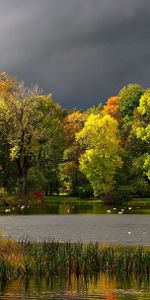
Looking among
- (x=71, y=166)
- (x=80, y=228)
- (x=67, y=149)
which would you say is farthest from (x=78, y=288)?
(x=71, y=166)

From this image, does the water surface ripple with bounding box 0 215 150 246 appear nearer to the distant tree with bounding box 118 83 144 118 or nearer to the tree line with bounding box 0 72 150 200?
the tree line with bounding box 0 72 150 200

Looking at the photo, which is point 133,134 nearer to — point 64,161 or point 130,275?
point 64,161

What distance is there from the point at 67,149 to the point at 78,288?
70.9 meters

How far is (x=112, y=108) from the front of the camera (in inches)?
4727

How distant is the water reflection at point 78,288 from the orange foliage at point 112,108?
89562 millimetres

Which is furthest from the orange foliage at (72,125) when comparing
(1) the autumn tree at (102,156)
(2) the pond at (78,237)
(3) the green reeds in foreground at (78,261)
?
(3) the green reeds in foreground at (78,261)

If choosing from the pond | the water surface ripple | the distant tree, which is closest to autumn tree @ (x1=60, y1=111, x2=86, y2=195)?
the distant tree

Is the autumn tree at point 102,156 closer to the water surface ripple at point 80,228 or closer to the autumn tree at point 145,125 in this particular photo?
the autumn tree at point 145,125

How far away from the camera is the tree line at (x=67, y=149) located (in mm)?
81125

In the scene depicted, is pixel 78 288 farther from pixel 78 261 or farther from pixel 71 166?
pixel 71 166

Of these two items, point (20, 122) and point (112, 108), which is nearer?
point (20, 122)

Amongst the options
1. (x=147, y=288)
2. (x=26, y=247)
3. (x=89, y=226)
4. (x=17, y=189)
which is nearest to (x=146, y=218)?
(x=89, y=226)

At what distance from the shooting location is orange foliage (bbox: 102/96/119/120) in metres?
117

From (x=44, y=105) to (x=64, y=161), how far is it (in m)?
9.39
